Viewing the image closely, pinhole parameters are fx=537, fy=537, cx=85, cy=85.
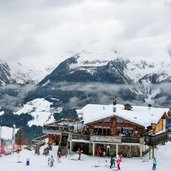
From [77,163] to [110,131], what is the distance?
12.9 m

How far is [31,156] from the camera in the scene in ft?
237

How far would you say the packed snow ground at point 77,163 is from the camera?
62.9m

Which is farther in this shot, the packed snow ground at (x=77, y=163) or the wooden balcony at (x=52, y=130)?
the wooden balcony at (x=52, y=130)

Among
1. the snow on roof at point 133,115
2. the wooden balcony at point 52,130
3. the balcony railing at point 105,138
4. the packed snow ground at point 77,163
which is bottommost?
the packed snow ground at point 77,163

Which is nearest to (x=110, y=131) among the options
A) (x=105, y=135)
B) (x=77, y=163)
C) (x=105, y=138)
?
(x=105, y=135)

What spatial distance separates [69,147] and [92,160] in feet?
23.4

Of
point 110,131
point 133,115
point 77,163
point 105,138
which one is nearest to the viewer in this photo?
point 77,163

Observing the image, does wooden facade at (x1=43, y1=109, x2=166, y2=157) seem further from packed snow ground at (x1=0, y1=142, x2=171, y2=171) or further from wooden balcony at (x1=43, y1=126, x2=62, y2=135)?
packed snow ground at (x1=0, y1=142, x2=171, y2=171)

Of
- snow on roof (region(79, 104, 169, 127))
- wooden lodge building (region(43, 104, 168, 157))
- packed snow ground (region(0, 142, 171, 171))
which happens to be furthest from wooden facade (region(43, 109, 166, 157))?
packed snow ground (region(0, 142, 171, 171))

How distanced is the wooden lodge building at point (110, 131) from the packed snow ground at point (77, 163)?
8.96 feet

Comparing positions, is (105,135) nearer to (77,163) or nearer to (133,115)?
(133,115)

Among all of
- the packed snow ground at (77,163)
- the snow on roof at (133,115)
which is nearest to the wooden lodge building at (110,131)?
the snow on roof at (133,115)

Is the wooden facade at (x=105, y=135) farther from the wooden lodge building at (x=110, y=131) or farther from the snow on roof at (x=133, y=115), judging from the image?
the snow on roof at (x=133, y=115)

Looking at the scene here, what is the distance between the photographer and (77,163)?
67.2 meters
